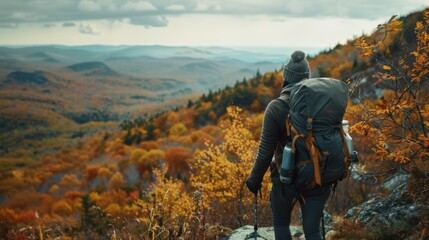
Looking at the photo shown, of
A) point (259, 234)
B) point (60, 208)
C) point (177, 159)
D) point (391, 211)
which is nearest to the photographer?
point (391, 211)

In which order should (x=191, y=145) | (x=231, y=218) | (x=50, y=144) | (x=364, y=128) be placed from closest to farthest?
(x=364, y=128) < (x=231, y=218) < (x=191, y=145) < (x=50, y=144)

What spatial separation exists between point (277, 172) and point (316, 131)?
0.61 m

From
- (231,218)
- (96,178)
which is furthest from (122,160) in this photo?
(231,218)

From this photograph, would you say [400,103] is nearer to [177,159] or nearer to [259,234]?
[259,234]

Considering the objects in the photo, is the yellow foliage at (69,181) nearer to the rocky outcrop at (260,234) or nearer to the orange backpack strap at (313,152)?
the rocky outcrop at (260,234)

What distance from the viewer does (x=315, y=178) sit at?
3508 mm

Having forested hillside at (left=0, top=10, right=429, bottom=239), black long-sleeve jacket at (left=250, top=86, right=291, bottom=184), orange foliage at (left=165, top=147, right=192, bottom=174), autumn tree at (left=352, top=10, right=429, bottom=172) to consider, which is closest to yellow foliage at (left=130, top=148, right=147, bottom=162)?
forested hillside at (left=0, top=10, right=429, bottom=239)

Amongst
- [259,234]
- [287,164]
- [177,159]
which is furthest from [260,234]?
[177,159]

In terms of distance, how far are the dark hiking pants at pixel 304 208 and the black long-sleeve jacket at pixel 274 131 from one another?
139 mm

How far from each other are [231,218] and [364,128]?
5.58 metres

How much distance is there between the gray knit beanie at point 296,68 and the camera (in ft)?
12.9

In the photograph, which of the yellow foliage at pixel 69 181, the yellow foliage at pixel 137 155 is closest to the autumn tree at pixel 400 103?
the yellow foliage at pixel 137 155

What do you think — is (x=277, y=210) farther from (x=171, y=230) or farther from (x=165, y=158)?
(x=165, y=158)

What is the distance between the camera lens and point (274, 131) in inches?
145
